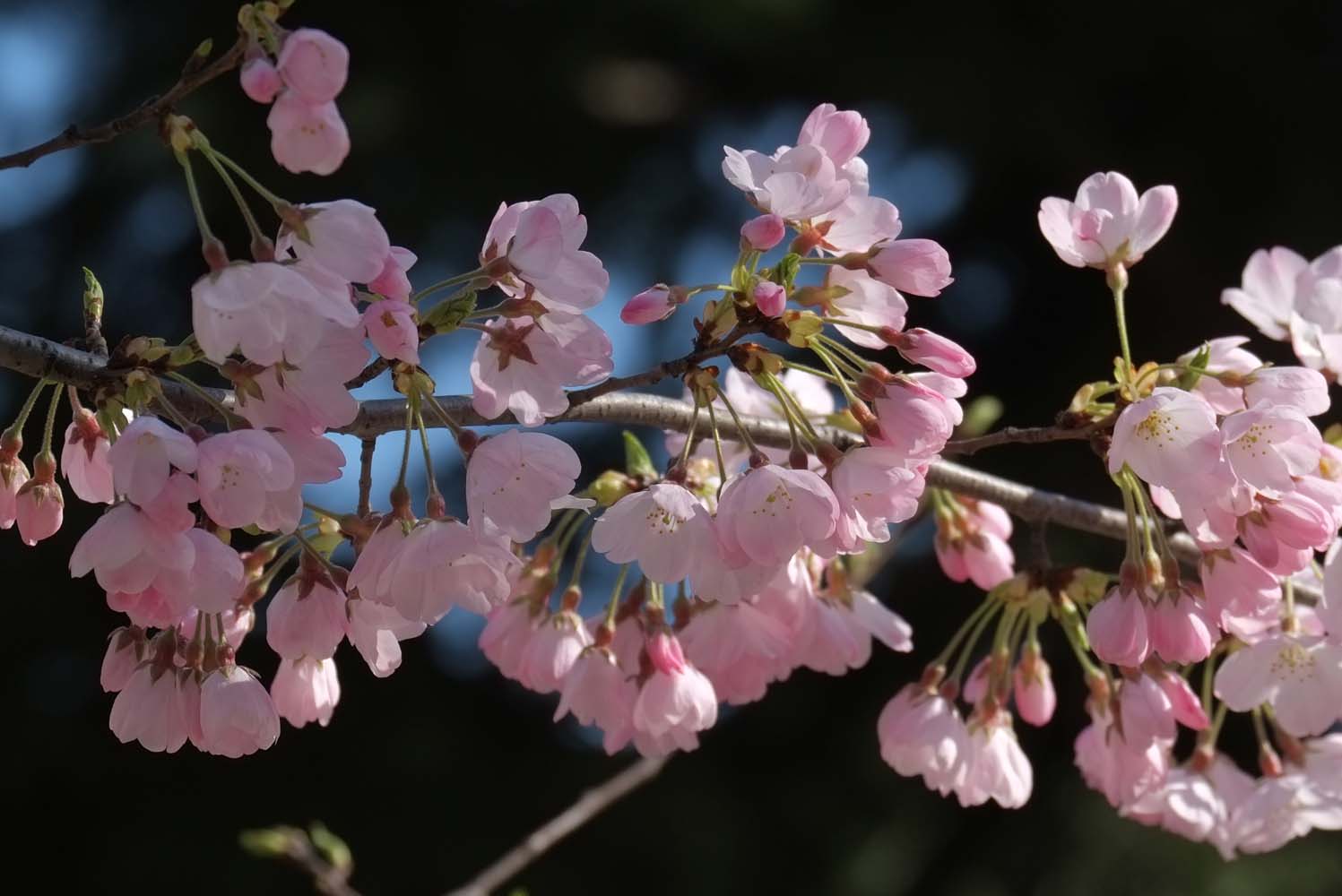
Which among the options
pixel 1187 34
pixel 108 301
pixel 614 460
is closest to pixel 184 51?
pixel 108 301

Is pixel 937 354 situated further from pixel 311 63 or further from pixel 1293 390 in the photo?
pixel 311 63

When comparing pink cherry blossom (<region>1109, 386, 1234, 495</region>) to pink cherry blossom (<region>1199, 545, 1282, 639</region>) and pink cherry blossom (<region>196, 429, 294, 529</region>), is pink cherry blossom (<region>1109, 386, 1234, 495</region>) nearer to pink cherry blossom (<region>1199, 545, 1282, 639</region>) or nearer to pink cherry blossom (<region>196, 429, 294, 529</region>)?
pink cherry blossom (<region>1199, 545, 1282, 639</region>)

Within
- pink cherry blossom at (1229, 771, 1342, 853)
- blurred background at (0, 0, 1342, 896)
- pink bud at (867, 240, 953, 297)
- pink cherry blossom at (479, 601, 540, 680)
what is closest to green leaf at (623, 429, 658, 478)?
pink cherry blossom at (479, 601, 540, 680)

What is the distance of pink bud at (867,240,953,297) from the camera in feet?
2.85

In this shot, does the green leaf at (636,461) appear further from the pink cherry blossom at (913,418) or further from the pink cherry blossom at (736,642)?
the pink cherry blossom at (913,418)

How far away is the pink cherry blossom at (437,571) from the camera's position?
2.65 feet

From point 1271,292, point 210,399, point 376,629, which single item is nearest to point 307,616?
point 376,629

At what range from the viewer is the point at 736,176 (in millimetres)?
872

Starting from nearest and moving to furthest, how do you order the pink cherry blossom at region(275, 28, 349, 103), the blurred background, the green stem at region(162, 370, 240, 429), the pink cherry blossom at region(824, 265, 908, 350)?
1. the pink cherry blossom at region(275, 28, 349, 103)
2. the green stem at region(162, 370, 240, 429)
3. the pink cherry blossom at region(824, 265, 908, 350)
4. the blurred background

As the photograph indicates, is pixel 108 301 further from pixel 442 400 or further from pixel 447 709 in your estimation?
pixel 442 400

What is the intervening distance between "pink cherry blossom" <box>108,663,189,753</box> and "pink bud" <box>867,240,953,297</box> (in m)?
0.49

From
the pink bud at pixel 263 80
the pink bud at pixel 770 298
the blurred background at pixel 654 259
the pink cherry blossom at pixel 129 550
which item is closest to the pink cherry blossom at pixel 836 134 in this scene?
the pink bud at pixel 770 298

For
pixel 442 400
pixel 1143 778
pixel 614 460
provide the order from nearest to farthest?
pixel 442 400, pixel 1143 778, pixel 614 460

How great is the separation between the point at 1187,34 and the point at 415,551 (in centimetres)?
300
